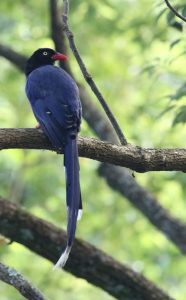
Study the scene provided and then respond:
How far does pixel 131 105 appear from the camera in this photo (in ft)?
36.5

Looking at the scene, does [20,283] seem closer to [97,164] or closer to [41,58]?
[41,58]

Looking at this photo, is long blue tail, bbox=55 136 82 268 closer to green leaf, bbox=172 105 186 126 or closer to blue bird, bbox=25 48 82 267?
blue bird, bbox=25 48 82 267

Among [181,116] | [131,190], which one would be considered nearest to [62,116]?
[181,116]

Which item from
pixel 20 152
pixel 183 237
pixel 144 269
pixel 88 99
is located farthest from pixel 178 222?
pixel 20 152

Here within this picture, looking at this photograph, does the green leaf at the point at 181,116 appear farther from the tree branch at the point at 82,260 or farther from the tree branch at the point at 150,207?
the tree branch at the point at 150,207

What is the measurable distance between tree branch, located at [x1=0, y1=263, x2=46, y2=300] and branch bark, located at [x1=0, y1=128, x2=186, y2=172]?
899mm

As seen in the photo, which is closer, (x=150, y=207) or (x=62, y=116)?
(x=62, y=116)

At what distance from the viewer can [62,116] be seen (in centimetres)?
579

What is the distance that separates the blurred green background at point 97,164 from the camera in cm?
1004

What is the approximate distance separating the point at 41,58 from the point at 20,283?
287 centimetres

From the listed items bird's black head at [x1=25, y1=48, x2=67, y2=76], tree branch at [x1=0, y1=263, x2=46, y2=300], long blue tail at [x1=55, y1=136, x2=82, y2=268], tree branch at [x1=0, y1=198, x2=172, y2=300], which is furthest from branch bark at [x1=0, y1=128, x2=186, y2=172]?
bird's black head at [x1=25, y1=48, x2=67, y2=76]

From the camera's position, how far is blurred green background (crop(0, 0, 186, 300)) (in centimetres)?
1004

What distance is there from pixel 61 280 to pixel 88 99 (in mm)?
2813

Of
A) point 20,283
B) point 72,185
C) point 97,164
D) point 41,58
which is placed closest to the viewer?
point 20,283
